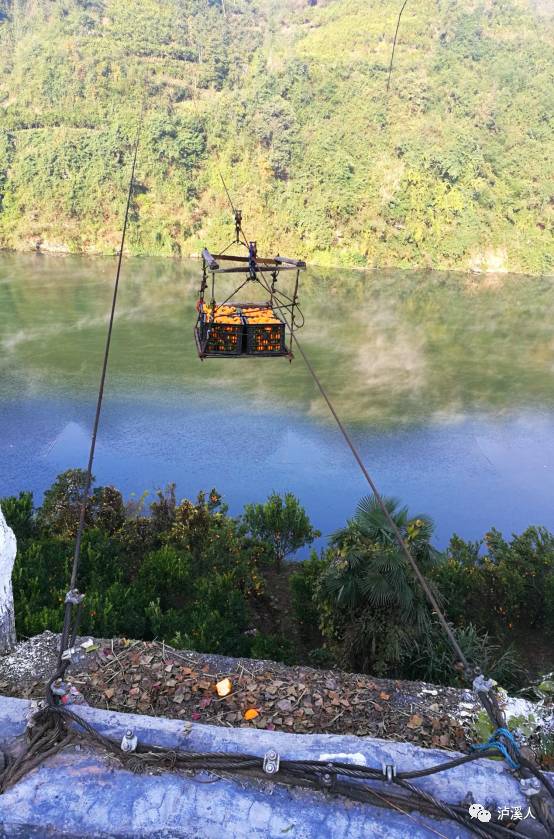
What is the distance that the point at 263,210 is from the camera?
3872 centimetres

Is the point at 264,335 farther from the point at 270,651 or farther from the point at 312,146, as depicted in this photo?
the point at 312,146

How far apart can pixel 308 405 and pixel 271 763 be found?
14.8m

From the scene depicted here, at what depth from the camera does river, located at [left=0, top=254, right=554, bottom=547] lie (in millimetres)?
12773

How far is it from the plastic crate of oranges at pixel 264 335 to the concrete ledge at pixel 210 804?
15.3 ft

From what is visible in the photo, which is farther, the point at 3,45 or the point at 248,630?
the point at 3,45

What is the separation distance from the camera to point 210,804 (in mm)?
2502

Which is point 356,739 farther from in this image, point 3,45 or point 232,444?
point 3,45

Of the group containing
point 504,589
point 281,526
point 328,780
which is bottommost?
point 281,526

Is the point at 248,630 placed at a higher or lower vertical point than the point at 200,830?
lower

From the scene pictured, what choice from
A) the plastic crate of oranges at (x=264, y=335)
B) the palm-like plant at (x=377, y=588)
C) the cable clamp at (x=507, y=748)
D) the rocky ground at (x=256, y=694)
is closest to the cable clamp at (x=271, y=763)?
the cable clamp at (x=507, y=748)

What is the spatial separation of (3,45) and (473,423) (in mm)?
55676

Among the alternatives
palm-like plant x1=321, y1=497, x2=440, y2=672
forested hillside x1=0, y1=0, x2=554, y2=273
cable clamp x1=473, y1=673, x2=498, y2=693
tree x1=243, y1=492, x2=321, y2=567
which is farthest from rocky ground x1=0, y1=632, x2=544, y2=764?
forested hillside x1=0, y1=0, x2=554, y2=273

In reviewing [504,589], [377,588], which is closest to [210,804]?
[377,588]

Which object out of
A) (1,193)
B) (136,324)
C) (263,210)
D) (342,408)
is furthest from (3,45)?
(342,408)
